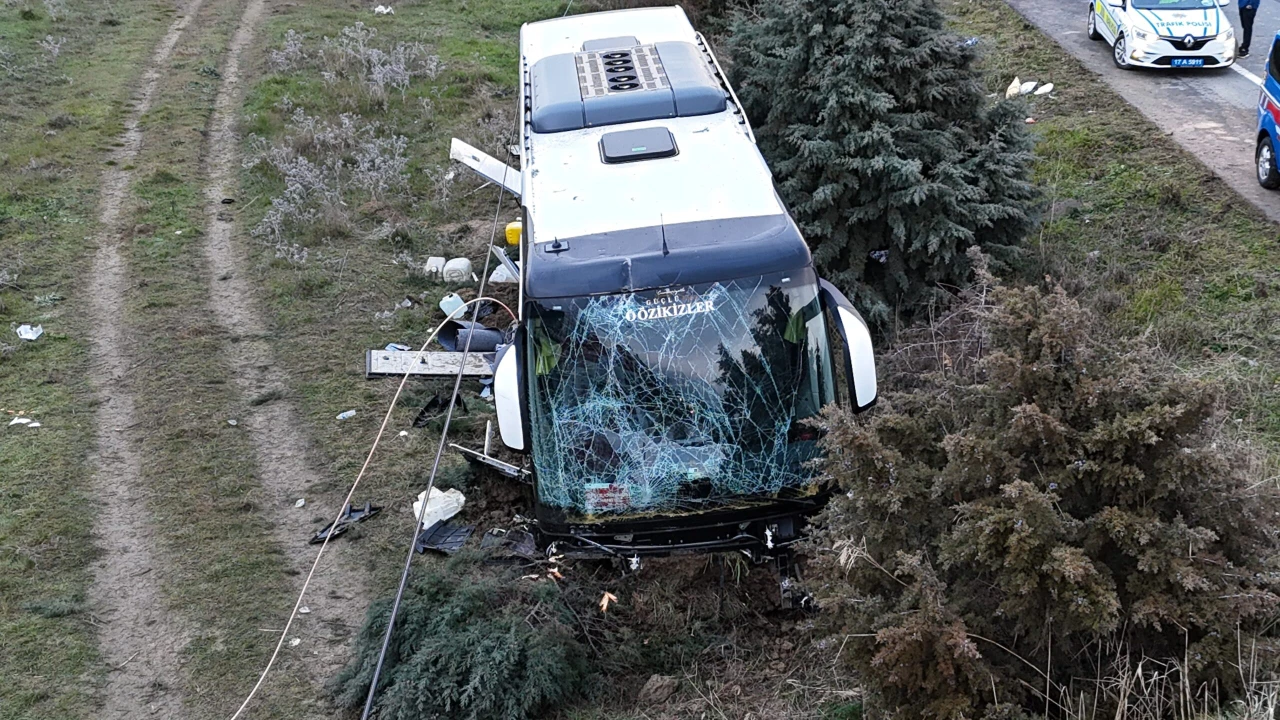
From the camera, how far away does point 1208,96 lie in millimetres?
15969

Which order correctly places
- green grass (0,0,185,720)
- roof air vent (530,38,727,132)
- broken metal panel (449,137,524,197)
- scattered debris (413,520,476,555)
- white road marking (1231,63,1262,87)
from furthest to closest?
1. white road marking (1231,63,1262,87)
2. broken metal panel (449,137,524,197)
3. roof air vent (530,38,727,132)
4. scattered debris (413,520,476,555)
5. green grass (0,0,185,720)

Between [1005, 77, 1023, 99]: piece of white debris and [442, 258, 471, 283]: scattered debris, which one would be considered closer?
[442, 258, 471, 283]: scattered debris

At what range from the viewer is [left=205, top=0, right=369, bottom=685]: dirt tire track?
26.1ft

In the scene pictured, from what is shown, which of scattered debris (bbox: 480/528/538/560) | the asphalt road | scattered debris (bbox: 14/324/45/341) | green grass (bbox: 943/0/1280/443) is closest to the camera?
scattered debris (bbox: 480/528/538/560)

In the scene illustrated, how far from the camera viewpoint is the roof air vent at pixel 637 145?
27.7ft

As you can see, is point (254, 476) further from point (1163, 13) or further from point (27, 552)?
point (1163, 13)

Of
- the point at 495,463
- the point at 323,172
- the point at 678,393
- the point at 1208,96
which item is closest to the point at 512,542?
the point at 495,463

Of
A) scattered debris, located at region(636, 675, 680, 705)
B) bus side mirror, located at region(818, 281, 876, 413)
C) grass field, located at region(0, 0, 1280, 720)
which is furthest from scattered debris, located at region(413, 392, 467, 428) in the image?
bus side mirror, located at region(818, 281, 876, 413)

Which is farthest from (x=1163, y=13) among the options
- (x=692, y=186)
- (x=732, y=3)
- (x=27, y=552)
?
(x=27, y=552)

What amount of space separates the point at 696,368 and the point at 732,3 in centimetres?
1339

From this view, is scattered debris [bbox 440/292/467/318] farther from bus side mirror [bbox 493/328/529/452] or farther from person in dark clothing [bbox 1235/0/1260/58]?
person in dark clothing [bbox 1235/0/1260/58]

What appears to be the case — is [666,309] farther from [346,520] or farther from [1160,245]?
[1160,245]

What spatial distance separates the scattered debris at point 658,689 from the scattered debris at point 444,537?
7.42ft

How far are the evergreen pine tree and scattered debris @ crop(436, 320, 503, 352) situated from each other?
367 centimetres
